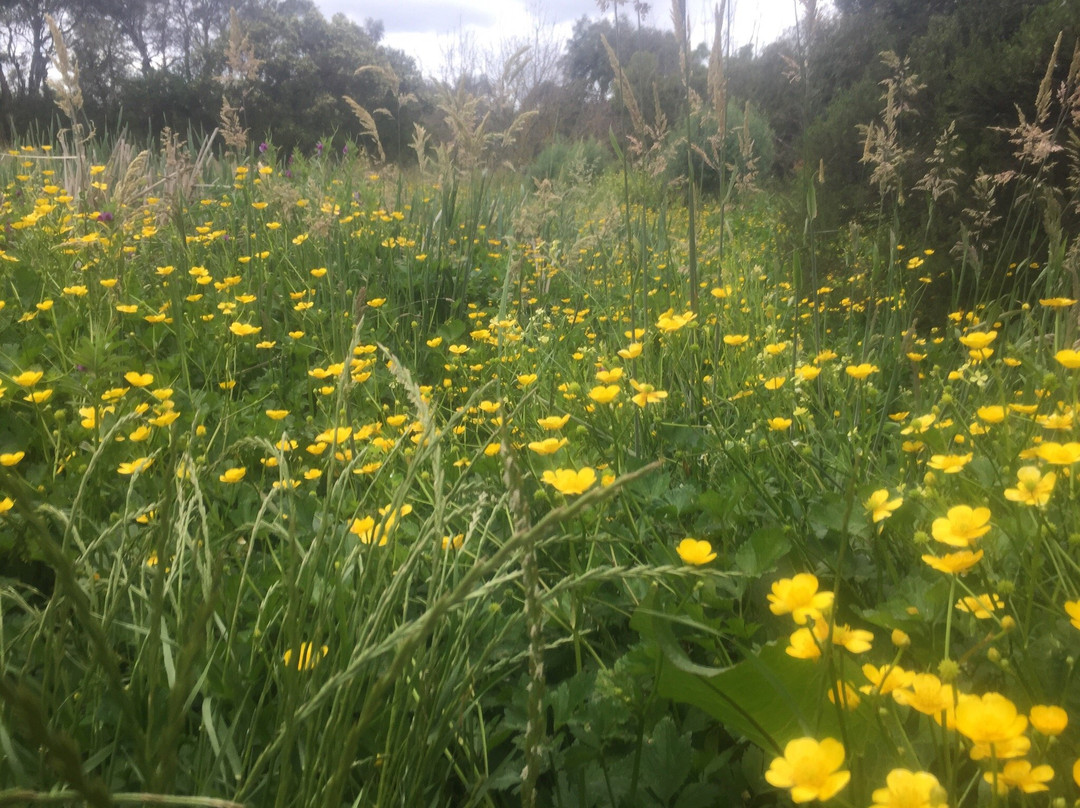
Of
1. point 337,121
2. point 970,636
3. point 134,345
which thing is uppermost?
point 337,121

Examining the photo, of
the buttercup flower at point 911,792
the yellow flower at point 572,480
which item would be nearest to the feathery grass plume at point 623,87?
the yellow flower at point 572,480

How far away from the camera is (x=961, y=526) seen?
73 cm

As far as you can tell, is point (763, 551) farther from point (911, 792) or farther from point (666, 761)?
point (911, 792)

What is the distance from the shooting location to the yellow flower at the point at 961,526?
714mm

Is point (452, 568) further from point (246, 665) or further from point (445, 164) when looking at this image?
point (445, 164)

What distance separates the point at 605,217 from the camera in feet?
12.6

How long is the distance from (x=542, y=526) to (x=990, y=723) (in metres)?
0.38

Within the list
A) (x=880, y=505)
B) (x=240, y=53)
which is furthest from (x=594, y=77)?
(x=880, y=505)

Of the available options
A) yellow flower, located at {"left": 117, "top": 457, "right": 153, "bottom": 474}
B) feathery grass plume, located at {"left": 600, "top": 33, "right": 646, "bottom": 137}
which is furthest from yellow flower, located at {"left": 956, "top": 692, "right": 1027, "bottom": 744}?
feathery grass plume, located at {"left": 600, "top": 33, "right": 646, "bottom": 137}

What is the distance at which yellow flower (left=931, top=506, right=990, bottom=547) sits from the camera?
2.34 ft

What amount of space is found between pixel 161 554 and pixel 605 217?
3512mm

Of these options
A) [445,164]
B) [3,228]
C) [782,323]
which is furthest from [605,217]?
[3,228]

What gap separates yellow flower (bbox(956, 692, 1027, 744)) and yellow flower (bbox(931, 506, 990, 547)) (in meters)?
0.21

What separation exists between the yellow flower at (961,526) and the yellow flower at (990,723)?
8.1 inches
